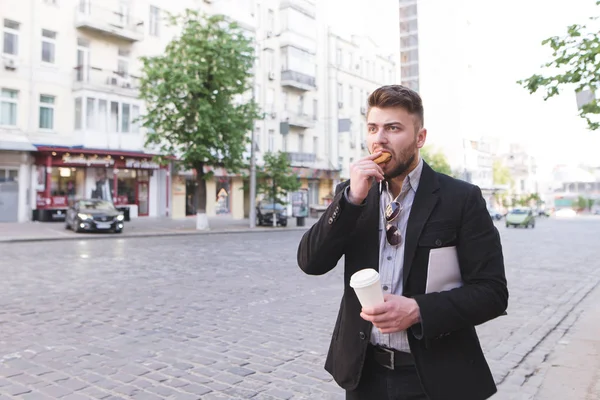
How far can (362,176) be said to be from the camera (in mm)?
1682

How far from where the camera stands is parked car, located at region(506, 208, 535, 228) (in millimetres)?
35188

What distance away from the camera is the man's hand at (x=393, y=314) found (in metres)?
1.58

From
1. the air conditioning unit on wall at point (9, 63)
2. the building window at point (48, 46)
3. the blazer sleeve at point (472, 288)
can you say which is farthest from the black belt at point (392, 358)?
the building window at point (48, 46)

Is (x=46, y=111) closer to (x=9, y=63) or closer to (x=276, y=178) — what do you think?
(x=9, y=63)

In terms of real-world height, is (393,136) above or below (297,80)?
below

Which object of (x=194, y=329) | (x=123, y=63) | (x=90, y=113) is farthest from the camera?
(x=123, y=63)

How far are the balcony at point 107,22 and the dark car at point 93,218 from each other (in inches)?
453

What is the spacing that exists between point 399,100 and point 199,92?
2282cm

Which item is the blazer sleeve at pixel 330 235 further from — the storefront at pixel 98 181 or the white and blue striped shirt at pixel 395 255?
the storefront at pixel 98 181

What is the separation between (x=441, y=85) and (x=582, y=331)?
149 feet

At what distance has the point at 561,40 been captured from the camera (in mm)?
6445

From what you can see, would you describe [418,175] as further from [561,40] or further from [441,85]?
[441,85]

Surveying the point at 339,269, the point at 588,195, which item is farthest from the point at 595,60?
the point at 588,195

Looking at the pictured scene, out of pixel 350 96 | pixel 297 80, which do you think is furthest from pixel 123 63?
pixel 350 96
